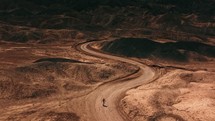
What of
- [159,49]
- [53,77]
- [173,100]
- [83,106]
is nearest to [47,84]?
[53,77]

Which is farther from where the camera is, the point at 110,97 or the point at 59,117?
the point at 110,97

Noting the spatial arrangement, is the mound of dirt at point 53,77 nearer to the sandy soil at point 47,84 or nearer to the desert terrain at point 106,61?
the sandy soil at point 47,84

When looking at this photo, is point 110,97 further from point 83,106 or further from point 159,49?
point 159,49

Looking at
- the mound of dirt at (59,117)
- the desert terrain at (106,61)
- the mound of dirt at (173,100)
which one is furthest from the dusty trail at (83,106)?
the mound of dirt at (173,100)

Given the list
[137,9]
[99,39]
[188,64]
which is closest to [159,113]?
[188,64]

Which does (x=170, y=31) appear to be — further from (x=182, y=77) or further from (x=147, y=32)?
(x=182, y=77)
